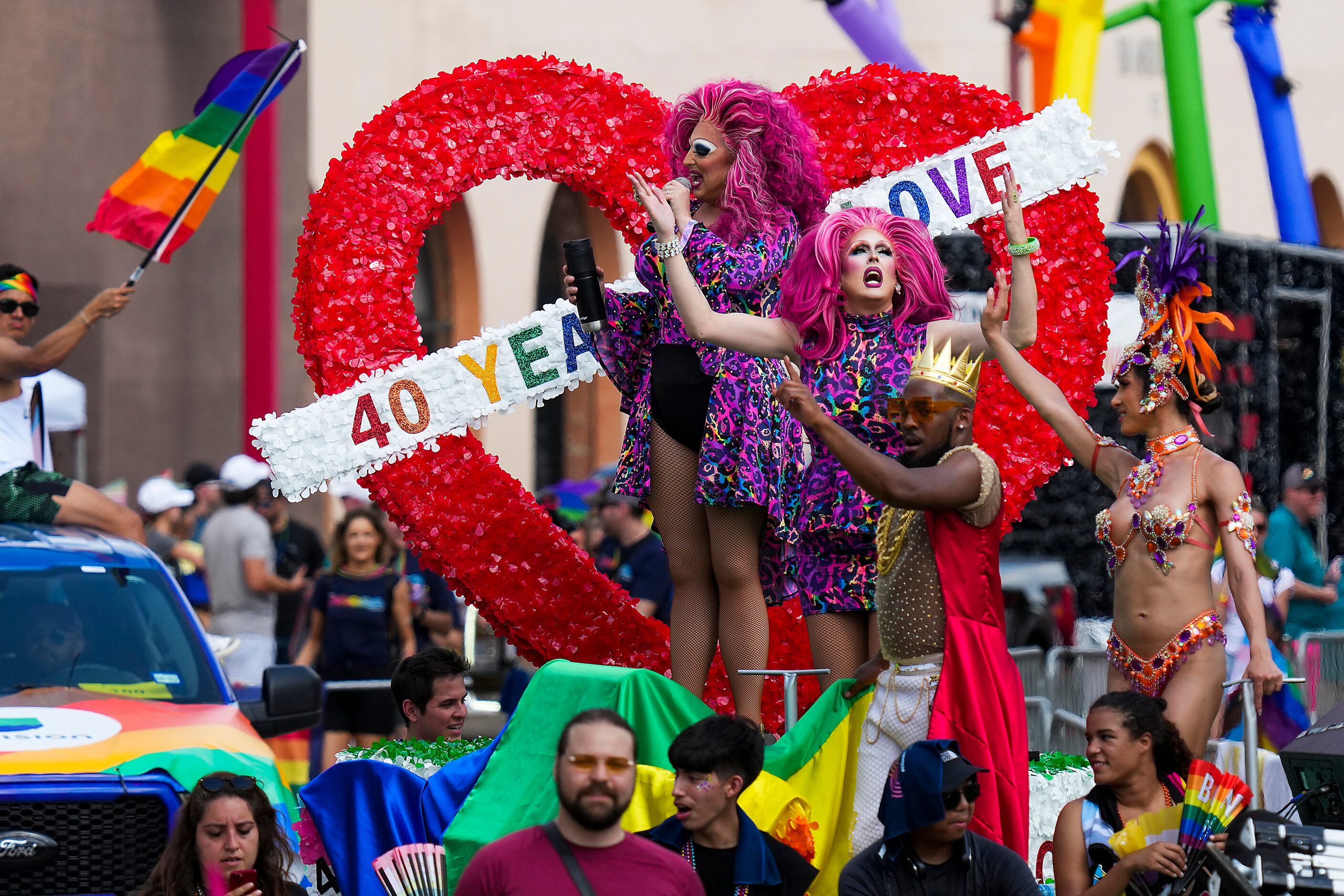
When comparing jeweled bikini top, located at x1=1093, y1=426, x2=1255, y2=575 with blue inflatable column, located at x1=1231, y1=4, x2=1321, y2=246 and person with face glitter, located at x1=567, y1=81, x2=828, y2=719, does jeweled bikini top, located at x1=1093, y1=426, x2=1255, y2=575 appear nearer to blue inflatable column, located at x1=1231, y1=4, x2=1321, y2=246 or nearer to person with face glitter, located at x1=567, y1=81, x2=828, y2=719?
person with face glitter, located at x1=567, y1=81, x2=828, y2=719

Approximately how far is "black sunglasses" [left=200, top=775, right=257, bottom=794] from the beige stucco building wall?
12.7 metres

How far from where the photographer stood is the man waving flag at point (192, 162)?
8.03 metres

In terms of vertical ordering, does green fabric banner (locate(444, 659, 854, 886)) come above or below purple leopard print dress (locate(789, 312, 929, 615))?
below

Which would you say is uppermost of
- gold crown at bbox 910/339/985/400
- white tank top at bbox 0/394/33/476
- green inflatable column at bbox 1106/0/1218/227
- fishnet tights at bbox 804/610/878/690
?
green inflatable column at bbox 1106/0/1218/227

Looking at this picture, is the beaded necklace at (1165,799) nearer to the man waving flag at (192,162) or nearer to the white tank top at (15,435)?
the white tank top at (15,435)

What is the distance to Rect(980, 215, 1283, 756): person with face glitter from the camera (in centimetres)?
520

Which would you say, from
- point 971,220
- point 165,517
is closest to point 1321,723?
point 971,220

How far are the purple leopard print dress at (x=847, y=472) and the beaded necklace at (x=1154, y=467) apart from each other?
69 centimetres

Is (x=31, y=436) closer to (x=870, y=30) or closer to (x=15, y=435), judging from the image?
(x=15, y=435)

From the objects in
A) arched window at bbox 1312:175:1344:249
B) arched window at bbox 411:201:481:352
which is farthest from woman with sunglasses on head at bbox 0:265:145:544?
arched window at bbox 1312:175:1344:249

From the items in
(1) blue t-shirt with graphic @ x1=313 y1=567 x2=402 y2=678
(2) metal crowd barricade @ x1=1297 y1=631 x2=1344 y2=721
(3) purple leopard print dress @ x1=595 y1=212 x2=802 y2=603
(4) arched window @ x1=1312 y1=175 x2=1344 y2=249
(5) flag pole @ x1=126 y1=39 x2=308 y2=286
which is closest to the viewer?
(3) purple leopard print dress @ x1=595 y1=212 x2=802 y2=603

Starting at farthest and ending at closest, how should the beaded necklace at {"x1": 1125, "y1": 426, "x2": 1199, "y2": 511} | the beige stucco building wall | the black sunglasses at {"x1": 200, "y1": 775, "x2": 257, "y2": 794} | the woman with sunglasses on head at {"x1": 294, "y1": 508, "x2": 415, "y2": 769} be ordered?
the beige stucco building wall
the woman with sunglasses on head at {"x1": 294, "y1": 508, "x2": 415, "y2": 769}
the beaded necklace at {"x1": 1125, "y1": 426, "x2": 1199, "y2": 511}
the black sunglasses at {"x1": 200, "y1": 775, "x2": 257, "y2": 794}

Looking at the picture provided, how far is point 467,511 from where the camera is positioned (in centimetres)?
636

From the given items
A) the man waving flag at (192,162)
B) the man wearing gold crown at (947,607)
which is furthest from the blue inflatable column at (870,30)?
the man wearing gold crown at (947,607)
